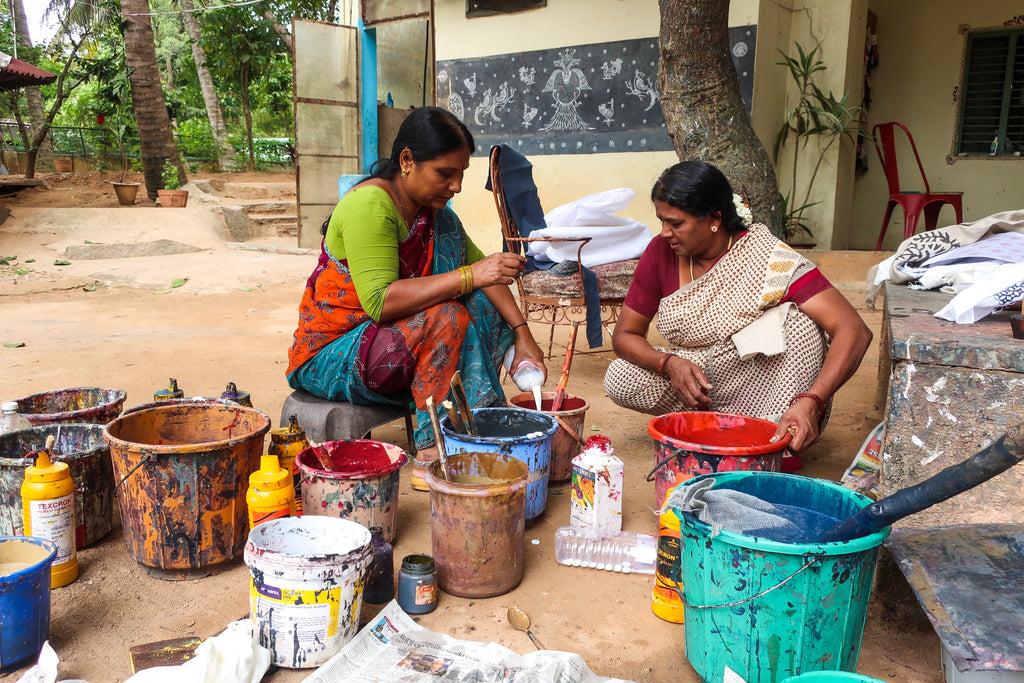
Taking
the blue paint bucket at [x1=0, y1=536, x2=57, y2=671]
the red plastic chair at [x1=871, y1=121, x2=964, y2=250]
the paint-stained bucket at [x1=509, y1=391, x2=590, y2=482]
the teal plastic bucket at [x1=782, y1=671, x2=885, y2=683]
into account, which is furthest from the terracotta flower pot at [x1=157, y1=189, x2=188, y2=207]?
the teal plastic bucket at [x1=782, y1=671, x2=885, y2=683]

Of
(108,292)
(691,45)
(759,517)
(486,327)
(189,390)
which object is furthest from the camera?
(108,292)

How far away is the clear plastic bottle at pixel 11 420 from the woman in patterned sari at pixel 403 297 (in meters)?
0.87

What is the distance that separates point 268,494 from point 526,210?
271cm

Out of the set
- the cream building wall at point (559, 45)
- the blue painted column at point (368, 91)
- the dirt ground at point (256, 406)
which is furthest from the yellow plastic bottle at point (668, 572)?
the blue painted column at point (368, 91)

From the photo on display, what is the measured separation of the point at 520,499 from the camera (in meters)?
2.10

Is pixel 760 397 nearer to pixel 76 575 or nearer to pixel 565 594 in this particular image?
pixel 565 594

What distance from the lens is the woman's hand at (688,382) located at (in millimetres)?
2678

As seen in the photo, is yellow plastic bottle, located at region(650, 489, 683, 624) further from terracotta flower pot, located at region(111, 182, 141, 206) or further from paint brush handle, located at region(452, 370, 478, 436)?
terracotta flower pot, located at region(111, 182, 141, 206)

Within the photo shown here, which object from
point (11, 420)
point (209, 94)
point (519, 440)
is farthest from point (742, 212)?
point (209, 94)

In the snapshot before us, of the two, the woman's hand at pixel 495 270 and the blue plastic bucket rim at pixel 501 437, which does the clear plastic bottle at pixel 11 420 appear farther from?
the woman's hand at pixel 495 270

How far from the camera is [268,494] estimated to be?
2.06 metres

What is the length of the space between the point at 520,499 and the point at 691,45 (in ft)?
10.7

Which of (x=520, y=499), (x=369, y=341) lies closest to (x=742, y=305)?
(x=520, y=499)

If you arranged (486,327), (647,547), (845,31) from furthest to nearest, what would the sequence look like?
1. (845,31)
2. (486,327)
3. (647,547)
